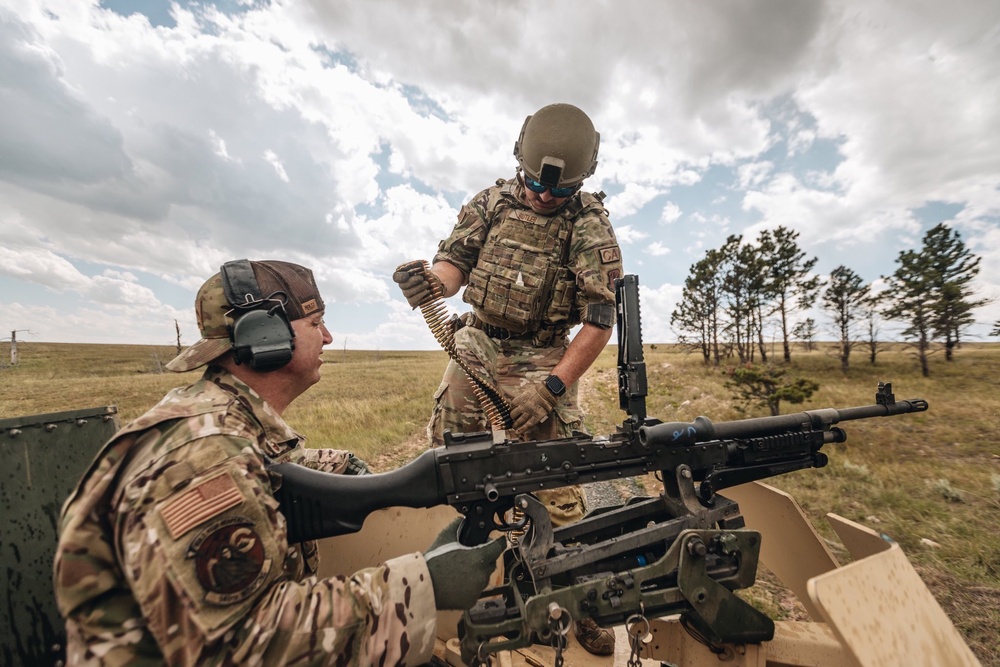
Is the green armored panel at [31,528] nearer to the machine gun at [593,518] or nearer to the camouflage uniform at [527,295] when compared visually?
the machine gun at [593,518]

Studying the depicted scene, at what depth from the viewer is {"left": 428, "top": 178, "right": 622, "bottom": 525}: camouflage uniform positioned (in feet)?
12.0

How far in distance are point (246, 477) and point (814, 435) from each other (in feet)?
10.6

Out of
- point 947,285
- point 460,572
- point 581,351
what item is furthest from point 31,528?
point 947,285

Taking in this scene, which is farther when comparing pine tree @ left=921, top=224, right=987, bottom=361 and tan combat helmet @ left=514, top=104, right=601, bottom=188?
pine tree @ left=921, top=224, right=987, bottom=361

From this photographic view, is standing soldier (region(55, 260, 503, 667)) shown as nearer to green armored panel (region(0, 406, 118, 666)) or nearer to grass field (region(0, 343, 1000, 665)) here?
green armored panel (region(0, 406, 118, 666))

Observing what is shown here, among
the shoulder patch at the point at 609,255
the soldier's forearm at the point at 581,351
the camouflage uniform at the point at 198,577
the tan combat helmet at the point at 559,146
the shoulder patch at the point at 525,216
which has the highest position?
the tan combat helmet at the point at 559,146

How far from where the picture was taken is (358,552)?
3.20 metres

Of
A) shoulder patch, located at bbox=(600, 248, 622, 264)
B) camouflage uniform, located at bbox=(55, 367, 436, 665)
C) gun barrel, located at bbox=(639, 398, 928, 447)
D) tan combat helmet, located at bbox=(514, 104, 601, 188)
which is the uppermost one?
tan combat helmet, located at bbox=(514, 104, 601, 188)

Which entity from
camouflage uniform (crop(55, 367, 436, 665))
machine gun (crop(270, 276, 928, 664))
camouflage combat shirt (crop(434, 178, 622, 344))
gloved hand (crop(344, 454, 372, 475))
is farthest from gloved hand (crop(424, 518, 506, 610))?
camouflage combat shirt (crop(434, 178, 622, 344))

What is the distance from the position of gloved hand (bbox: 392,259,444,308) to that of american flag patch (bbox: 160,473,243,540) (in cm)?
214

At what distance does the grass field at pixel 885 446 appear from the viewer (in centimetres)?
439

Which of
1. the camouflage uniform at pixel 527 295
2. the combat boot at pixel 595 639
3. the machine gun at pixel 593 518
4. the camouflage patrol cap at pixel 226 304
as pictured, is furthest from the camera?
the camouflage uniform at pixel 527 295

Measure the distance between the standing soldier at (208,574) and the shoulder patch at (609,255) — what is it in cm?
238

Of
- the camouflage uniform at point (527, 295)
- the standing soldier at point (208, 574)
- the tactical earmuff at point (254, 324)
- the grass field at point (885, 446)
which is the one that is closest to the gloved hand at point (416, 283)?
the camouflage uniform at point (527, 295)
